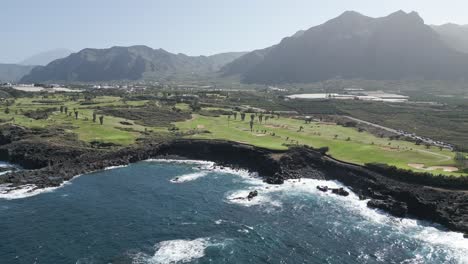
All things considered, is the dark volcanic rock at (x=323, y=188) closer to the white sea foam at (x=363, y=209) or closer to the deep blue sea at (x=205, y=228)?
the white sea foam at (x=363, y=209)

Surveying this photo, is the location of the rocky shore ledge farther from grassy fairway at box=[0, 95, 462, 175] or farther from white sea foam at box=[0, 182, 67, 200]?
grassy fairway at box=[0, 95, 462, 175]

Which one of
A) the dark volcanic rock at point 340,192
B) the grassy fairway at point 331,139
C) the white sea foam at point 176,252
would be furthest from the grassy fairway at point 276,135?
the white sea foam at point 176,252

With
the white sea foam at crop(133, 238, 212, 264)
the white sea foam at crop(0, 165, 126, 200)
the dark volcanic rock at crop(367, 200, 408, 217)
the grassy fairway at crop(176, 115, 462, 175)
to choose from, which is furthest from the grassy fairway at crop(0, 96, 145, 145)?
the dark volcanic rock at crop(367, 200, 408, 217)

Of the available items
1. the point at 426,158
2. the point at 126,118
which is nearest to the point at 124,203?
the point at 426,158

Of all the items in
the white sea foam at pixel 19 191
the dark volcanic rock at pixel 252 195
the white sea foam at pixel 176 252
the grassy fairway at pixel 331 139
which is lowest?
the white sea foam at pixel 176 252

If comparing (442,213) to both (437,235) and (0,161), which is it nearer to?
(437,235)

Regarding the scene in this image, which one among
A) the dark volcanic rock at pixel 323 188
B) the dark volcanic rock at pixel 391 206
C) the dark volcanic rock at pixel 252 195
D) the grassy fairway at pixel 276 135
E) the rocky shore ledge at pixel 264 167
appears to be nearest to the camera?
the dark volcanic rock at pixel 391 206
